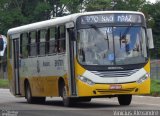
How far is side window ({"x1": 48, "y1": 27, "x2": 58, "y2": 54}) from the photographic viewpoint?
25087 mm

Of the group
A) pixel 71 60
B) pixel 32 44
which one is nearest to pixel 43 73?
pixel 32 44

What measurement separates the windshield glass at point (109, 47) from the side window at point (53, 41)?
7.23ft

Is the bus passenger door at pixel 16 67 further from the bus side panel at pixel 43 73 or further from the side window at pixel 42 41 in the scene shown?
the side window at pixel 42 41

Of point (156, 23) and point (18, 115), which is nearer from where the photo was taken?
point (18, 115)

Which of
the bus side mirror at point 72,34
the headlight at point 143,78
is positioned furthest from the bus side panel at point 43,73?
the headlight at point 143,78

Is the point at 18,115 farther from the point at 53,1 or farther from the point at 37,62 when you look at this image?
the point at 53,1

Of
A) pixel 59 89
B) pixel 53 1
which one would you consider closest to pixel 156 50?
pixel 53 1

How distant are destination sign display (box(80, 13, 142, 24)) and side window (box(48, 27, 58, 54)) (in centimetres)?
211

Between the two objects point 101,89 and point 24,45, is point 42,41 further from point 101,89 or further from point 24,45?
point 101,89

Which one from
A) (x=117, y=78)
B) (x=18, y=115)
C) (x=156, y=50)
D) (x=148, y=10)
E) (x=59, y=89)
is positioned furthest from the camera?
(x=148, y=10)

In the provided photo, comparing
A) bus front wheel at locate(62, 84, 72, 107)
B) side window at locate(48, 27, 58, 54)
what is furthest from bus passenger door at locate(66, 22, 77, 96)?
side window at locate(48, 27, 58, 54)

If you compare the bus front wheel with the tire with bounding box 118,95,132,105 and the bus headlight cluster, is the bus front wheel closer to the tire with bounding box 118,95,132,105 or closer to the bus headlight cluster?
the tire with bounding box 118,95,132,105

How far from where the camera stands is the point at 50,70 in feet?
84.6

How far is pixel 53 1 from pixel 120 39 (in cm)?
6989
